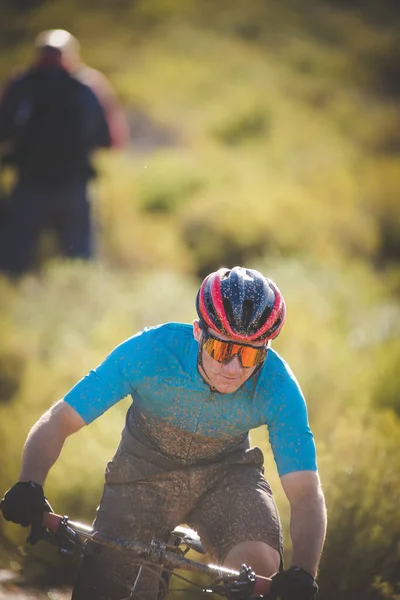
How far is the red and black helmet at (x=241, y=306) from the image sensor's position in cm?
365

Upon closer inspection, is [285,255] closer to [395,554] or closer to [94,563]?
[395,554]

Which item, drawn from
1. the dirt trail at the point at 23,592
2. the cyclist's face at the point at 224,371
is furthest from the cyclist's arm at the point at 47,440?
the dirt trail at the point at 23,592

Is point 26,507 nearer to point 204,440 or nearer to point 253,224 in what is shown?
point 204,440

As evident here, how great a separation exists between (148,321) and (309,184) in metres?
10.8

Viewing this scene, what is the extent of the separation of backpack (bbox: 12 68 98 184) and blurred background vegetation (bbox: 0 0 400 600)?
3.66 ft

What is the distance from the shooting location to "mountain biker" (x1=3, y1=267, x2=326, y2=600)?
3648mm

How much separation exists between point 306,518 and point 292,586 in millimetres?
408

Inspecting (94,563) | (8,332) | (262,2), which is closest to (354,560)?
(94,563)

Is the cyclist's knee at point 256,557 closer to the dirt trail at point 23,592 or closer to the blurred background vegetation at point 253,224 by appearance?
the blurred background vegetation at point 253,224

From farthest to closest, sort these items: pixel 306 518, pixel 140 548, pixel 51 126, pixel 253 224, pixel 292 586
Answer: pixel 253 224, pixel 51 126, pixel 306 518, pixel 140 548, pixel 292 586

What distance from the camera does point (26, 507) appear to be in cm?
338

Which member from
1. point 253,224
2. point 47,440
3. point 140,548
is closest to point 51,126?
point 253,224

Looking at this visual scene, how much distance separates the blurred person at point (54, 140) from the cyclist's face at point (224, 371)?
267 inches

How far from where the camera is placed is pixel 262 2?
109 ft
